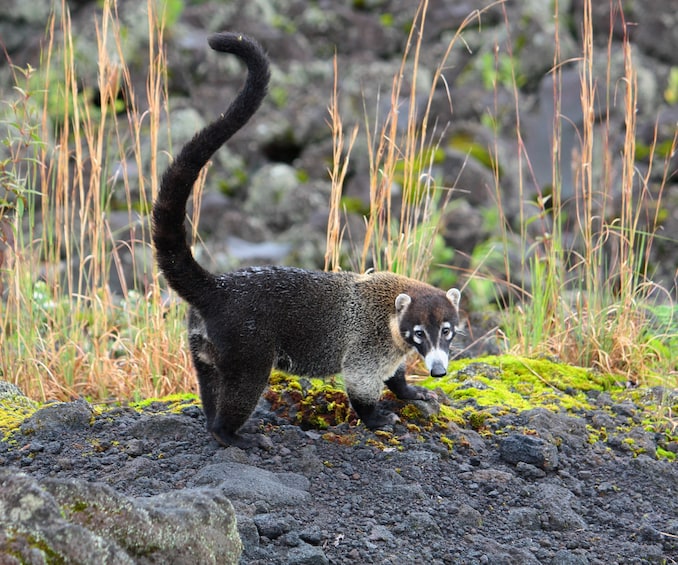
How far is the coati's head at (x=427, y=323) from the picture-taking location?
14.4 ft

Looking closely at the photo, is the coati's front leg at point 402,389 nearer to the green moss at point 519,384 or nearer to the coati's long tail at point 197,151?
the green moss at point 519,384

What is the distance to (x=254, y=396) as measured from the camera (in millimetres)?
4145

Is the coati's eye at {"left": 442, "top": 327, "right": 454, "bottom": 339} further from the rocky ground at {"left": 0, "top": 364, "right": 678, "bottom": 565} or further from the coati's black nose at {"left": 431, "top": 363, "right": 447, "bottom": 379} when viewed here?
the rocky ground at {"left": 0, "top": 364, "right": 678, "bottom": 565}

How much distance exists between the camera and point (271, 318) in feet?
14.1

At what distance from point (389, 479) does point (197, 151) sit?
5.43ft

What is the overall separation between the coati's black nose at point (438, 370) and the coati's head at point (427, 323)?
0.05 meters

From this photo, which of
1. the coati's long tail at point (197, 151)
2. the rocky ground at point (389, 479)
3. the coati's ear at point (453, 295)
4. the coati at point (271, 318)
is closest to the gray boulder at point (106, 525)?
the rocky ground at point (389, 479)

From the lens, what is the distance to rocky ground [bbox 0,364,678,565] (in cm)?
337

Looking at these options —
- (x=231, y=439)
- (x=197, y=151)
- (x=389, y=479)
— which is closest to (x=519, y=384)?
(x=389, y=479)

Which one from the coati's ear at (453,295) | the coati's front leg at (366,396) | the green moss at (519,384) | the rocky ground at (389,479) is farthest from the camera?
the green moss at (519,384)

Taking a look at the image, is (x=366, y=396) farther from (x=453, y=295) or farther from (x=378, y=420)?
(x=453, y=295)

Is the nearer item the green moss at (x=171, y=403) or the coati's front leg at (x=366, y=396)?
the coati's front leg at (x=366, y=396)

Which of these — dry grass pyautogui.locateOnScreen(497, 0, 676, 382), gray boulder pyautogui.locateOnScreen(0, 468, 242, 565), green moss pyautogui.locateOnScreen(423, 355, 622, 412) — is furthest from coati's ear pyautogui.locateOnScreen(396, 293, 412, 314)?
gray boulder pyautogui.locateOnScreen(0, 468, 242, 565)

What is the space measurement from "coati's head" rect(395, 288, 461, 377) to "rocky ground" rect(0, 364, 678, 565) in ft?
1.23
